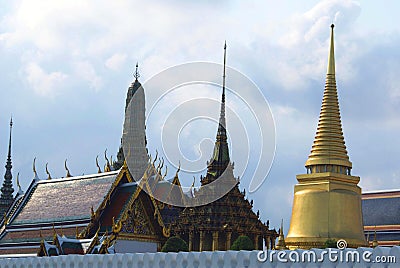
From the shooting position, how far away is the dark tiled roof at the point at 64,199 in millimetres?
26375

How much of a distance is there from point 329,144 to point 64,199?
10.4 m

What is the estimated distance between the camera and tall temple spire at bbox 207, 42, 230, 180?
120 feet

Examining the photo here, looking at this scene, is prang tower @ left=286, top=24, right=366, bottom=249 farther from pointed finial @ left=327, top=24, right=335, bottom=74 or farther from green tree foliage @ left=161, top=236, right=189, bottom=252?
green tree foliage @ left=161, top=236, right=189, bottom=252

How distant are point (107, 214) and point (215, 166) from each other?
446 inches

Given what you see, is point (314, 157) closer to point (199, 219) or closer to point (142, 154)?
point (199, 219)

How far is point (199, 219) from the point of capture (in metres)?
33.4

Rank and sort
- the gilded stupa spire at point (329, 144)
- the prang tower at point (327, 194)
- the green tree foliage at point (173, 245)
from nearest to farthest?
the green tree foliage at point (173, 245), the prang tower at point (327, 194), the gilded stupa spire at point (329, 144)

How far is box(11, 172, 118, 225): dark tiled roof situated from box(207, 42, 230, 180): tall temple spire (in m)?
9.05

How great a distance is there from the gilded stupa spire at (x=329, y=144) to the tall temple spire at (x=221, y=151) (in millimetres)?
5116

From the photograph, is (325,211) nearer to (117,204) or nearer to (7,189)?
(117,204)
